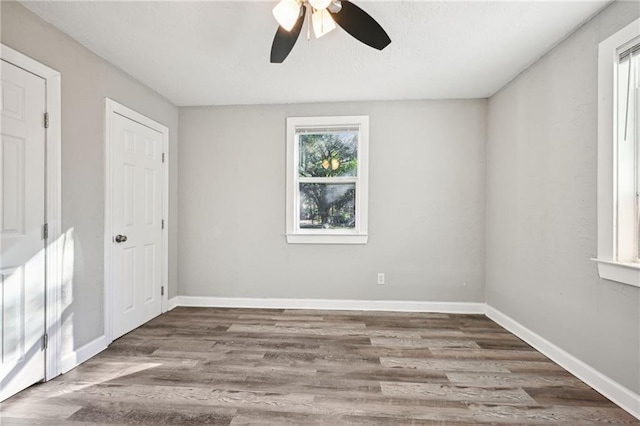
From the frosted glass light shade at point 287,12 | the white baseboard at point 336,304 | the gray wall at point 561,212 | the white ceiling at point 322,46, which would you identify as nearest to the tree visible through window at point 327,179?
the white ceiling at point 322,46

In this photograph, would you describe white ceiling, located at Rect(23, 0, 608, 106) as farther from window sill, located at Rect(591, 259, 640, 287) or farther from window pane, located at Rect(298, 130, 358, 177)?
window sill, located at Rect(591, 259, 640, 287)

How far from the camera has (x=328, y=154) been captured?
3885 millimetres

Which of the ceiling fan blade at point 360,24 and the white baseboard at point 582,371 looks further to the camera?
the white baseboard at point 582,371

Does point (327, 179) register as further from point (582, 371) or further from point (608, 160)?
point (582, 371)

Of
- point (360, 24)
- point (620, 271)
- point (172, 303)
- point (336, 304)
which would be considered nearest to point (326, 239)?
point (336, 304)

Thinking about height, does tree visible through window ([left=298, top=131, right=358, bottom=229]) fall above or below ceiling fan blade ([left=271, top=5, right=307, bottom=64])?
below

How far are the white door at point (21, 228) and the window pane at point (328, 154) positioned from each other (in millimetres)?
2432

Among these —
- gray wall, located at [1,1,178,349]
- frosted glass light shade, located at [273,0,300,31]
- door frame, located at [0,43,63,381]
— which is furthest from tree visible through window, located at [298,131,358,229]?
door frame, located at [0,43,63,381]

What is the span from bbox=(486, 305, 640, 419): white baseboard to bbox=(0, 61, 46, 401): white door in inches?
144

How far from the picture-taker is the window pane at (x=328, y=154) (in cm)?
384

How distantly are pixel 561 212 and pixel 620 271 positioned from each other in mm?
652

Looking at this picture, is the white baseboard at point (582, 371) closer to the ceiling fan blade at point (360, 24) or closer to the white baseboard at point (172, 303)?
the ceiling fan blade at point (360, 24)

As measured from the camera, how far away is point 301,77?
10.1 feet

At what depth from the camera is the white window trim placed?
6.47ft
